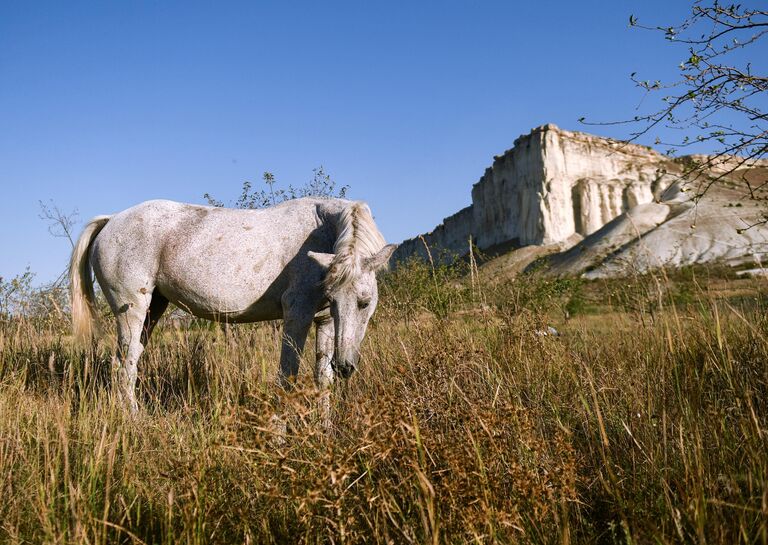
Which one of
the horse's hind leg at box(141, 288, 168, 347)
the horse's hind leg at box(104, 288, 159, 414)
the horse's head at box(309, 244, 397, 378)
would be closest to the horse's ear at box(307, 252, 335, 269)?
the horse's head at box(309, 244, 397, 378)

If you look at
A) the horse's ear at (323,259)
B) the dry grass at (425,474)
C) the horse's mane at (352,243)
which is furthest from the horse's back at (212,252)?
the dry grass at (425,474)

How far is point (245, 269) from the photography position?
4.07 metres

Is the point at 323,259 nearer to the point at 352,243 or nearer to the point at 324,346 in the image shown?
the point at 352,243

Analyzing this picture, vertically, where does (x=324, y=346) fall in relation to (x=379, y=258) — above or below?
below

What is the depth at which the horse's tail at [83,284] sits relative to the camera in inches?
188

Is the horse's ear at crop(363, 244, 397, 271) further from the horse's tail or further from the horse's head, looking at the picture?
the horse's tail

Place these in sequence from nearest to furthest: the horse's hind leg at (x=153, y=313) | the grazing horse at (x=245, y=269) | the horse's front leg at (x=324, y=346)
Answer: the grazing horse at (x=245, y=269), the horse's front leg at (x=324, y=346), the horse's hind leg at (x=153, y=313)

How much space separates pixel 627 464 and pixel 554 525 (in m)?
0.60

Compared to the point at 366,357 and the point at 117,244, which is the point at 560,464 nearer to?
the point at 366,357

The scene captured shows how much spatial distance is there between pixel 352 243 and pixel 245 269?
1065 millimetres

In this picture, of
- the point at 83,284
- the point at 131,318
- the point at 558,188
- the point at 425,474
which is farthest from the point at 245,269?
the point at 558,188

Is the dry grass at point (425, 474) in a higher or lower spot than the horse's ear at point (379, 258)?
lower

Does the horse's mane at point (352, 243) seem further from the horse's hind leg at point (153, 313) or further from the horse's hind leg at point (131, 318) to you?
Answer: the horse's hind leg at point (153, 313)

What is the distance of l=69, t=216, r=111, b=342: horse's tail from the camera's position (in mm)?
4781
